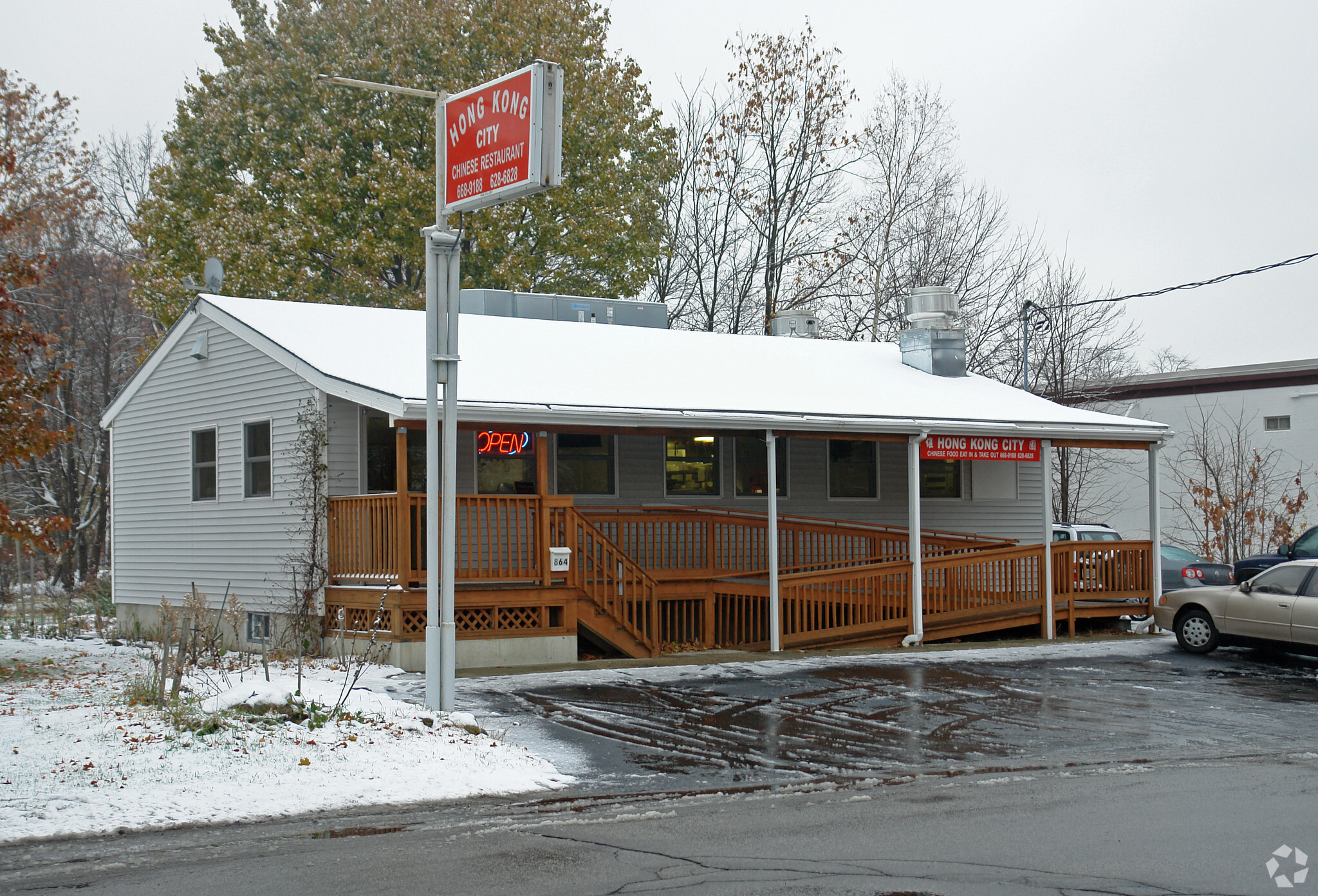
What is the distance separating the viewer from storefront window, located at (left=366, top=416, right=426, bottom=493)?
16547 millimetres

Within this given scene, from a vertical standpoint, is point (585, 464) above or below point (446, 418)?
below

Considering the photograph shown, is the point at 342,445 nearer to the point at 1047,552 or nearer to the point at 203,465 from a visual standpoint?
the point at 203,465

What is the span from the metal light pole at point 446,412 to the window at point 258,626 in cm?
638

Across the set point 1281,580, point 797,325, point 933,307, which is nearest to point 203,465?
point 797,325

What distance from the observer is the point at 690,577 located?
1870 centimetres

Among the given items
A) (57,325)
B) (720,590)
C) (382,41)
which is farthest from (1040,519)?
(57,325)

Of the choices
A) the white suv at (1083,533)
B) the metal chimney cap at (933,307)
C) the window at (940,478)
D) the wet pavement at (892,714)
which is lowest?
the wet pavement at (892,714)

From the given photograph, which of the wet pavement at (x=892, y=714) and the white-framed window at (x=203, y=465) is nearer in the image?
the wet pavement at (x=892, y=714)

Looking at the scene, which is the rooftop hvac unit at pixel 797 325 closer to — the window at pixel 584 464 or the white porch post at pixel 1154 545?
the white porch post at pixel 1154 545

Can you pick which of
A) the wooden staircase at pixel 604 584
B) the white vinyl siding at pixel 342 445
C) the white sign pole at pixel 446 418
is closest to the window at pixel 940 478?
the wooden staircase at pixel 604 584

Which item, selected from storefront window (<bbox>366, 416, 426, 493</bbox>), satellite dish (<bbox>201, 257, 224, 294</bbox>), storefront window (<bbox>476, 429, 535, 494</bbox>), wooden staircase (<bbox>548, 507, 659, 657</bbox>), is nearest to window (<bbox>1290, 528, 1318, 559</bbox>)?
wooden staircase (<bbox>548, 507, 659, 657</bbox>)

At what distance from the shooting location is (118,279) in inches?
1384

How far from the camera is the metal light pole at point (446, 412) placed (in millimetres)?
11000

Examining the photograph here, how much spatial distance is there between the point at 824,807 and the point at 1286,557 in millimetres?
17493
